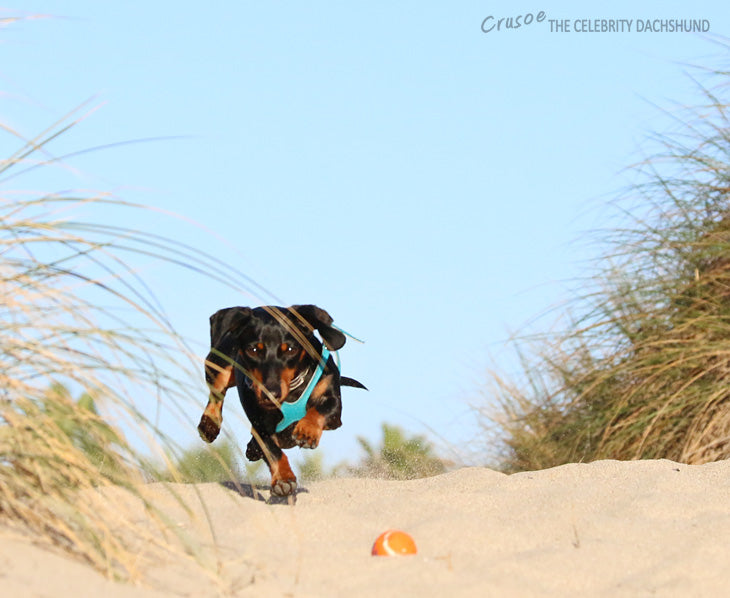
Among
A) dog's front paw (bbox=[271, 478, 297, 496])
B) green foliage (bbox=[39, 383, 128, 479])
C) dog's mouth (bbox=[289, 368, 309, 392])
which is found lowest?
dog's front paw (bbox=[271, 478, 297, 496])

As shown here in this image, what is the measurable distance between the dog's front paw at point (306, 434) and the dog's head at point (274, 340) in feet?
0.47

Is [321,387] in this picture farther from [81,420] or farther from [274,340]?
[81,420]

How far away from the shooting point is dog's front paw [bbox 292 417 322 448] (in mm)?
3887

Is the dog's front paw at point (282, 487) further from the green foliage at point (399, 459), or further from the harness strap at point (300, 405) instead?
the green foliage at point (399, 459)

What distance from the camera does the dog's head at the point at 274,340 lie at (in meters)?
3.91

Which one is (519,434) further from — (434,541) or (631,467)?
(434,541)

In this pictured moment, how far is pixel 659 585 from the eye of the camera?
8.72 feet

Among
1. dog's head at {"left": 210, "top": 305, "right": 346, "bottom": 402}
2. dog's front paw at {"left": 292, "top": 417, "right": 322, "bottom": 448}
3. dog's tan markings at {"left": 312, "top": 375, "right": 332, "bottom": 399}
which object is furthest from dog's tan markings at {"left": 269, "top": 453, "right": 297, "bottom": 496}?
dog's tan markings at {"left": 312, "top": 375, "right": 332, "bottom": 399}

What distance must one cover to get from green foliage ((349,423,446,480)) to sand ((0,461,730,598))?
1214mm

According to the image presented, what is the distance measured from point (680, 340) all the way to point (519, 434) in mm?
1518

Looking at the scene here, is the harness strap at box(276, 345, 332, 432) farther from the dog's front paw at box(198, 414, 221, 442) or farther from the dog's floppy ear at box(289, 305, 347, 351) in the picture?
the dog's front paw at box(198, 414, 221, 442)

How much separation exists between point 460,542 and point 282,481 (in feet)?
2.98

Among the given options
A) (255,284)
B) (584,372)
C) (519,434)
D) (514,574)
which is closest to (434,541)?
(514,574)

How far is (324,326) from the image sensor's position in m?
3.99
